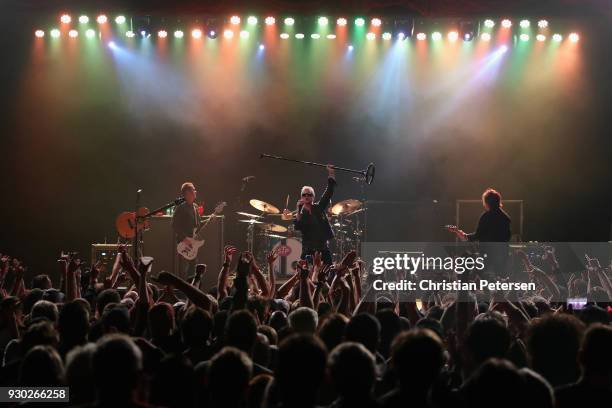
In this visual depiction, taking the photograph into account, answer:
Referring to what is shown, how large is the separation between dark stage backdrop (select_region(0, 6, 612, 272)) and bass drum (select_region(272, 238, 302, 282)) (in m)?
1.58

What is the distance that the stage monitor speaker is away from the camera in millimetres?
11422

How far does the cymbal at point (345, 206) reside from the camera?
1220 cm

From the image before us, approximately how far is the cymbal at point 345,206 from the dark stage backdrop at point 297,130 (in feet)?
8.18

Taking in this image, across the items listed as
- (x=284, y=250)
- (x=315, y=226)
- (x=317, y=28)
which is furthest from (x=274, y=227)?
(x=317, y=28)

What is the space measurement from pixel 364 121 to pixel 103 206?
5.63 meters

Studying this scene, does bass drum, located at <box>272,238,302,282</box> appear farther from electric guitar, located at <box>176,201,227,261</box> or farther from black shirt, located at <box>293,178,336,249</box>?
black shirt, located at <box>293,178,336,249</box>

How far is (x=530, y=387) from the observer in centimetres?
271

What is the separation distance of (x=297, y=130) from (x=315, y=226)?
470 cm

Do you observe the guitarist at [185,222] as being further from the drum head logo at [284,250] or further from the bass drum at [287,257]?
the bass drum at [287,257]

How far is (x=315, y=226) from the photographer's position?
10.6 meters

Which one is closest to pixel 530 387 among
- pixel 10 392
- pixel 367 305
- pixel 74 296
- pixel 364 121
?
pixel 10 392

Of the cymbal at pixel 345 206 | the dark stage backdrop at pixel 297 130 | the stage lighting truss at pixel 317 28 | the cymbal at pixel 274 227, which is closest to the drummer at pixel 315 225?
the cymbal at pixel 345 206

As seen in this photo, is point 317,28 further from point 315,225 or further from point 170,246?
point 170,246

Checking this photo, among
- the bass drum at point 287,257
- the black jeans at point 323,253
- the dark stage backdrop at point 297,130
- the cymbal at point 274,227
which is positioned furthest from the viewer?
the dark stage backdrop at point 297,130
